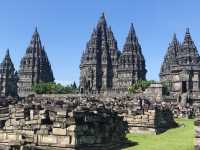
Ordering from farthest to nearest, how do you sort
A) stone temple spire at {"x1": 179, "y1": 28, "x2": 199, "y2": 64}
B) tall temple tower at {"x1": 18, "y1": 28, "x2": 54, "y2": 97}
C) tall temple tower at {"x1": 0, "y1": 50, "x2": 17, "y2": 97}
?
tall temple tower at {"x1": 18, "y1": 28, "x2": 54, "y2": 97} → tall temple tower at {"x1": 0, "y1": 50, "x2": 17, "y2": 97} → stone temple spire at {"x1": 179, "y1": 28, "x2": 199, "y2": 64}

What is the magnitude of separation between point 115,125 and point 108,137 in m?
0.92

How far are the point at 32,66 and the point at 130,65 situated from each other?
99.5ft

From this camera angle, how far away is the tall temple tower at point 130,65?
4584 inches

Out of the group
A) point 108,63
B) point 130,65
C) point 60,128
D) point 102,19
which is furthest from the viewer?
point 102,19

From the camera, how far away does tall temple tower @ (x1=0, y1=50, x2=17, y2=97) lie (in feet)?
404

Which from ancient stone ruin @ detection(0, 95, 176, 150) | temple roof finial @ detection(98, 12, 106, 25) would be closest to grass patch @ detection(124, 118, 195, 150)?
ancient stone ruin @ detection(0, 95, 176, 150)

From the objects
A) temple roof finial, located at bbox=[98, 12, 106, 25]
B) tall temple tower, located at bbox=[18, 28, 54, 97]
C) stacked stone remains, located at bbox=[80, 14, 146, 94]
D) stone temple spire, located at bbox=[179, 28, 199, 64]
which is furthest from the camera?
tall temple tower, located at bbox=[18, 28, 54, 97]

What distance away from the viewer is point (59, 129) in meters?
16.5

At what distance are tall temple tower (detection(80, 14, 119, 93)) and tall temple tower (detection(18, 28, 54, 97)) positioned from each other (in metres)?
13.5

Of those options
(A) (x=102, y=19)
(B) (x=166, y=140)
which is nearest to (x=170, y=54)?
(A) (x=102, y=19)

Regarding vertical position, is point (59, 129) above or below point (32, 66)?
below

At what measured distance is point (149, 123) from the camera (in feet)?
75.2

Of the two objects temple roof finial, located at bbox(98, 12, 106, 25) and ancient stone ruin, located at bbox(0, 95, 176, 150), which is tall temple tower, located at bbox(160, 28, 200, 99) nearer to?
temple roof finial, located at bbox(98, 12, 106, 25)

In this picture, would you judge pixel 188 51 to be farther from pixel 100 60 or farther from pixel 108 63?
pixel 100 60
